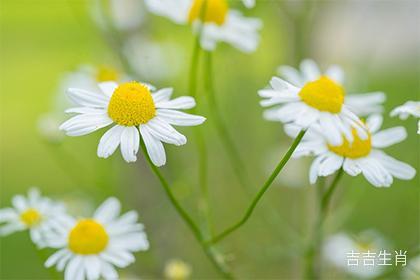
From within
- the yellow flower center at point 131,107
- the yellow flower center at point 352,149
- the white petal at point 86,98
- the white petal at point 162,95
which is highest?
the white petal at point 86,98

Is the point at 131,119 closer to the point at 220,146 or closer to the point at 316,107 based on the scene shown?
the point at 316,107

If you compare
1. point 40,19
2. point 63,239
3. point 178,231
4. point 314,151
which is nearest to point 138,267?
point 178,231

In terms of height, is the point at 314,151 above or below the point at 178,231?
below

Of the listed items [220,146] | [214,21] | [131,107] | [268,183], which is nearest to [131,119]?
[131,107]

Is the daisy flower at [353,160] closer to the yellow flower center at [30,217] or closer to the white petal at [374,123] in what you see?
the white petal at [374,123]

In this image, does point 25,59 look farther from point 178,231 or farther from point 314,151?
point 314,151

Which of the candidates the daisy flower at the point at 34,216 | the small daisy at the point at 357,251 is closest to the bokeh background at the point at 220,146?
the small daisy at the point at 357,251
